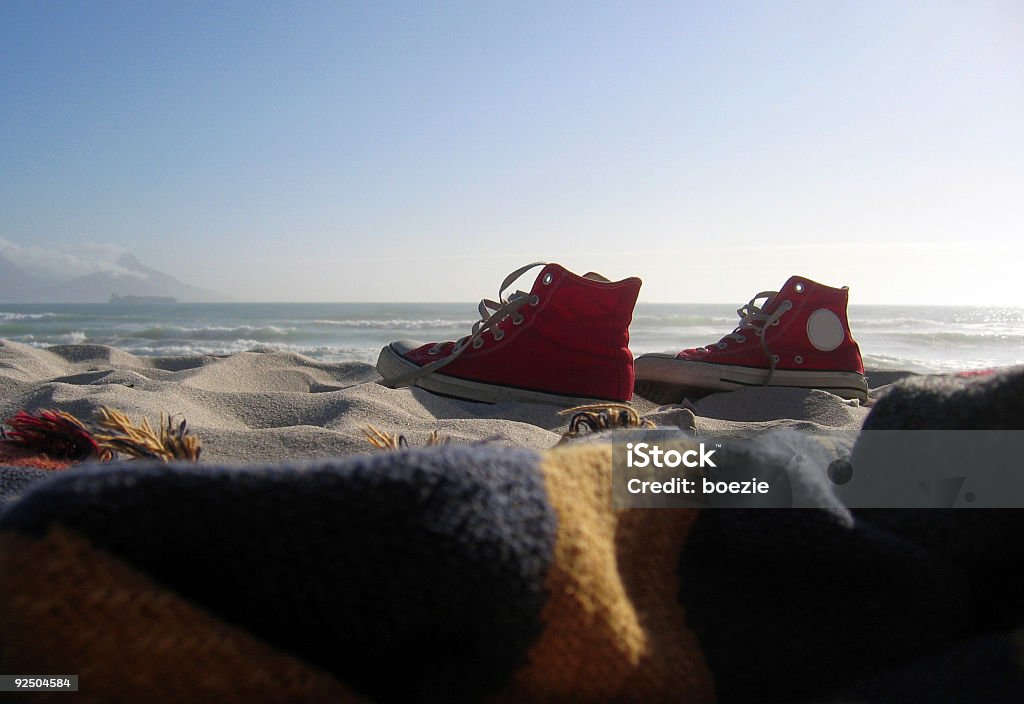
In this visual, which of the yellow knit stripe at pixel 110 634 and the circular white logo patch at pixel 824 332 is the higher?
the circular white logo patch at pixel 824 332

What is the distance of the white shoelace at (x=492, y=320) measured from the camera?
2.03 meters

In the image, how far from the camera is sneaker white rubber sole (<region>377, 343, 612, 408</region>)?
6.44 ft

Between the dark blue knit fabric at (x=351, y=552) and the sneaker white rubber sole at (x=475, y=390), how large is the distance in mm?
1547

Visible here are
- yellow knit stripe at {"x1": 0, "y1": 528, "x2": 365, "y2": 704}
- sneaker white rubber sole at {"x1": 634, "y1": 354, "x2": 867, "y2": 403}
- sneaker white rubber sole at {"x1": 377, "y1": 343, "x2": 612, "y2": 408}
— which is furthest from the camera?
sneaker white rubber sole at {"x1": 634, "y1": 354, "x2": 867, "y2": 403}

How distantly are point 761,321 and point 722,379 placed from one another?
0.28 metres

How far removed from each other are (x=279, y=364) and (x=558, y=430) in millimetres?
1519

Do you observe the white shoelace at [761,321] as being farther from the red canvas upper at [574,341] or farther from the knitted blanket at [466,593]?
the knitted blanket at [466,593]

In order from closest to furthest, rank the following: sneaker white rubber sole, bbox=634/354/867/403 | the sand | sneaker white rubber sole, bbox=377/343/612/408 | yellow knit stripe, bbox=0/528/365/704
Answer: yellow knit stripe, bbox=0/528/365/704, the sand, sneaker white rubber sole, bbox=377/343/612/408, sneaker white rubber sole, bbox=634/354/867/403

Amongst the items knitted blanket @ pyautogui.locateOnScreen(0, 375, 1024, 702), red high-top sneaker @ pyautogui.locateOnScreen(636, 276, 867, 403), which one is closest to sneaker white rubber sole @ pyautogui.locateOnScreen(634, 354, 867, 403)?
red high-top sneaker @ pyautogui.locateOnScreen(636, 276, 867, 403)

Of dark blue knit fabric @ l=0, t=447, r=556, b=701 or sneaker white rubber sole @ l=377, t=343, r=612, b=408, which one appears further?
sneaker white rubber sole @ l=377, t=343, r=612, b=408

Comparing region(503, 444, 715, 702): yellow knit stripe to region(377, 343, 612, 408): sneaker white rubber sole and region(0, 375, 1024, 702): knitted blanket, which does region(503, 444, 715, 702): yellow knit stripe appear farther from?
region(377, 343, 612, 408): sneaker white rubber sole

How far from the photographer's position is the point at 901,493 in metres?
0.53

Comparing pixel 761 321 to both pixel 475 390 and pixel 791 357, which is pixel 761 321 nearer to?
pixel 791 357

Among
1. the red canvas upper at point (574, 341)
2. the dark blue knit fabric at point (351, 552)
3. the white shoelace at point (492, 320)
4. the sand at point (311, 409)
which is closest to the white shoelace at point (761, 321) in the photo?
the sand at point (311, 409)
